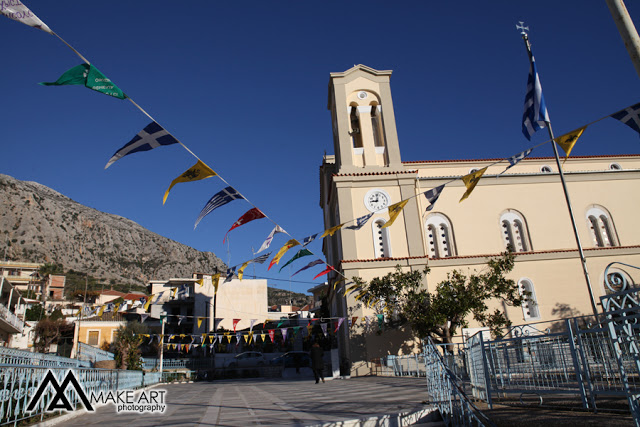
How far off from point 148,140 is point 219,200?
246cm

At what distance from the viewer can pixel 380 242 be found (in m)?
21.6

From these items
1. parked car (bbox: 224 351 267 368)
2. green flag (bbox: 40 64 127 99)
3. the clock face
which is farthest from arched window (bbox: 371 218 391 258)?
green flag (bbox: 40 64 127 99)

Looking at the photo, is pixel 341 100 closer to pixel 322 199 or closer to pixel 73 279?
pixel 322 199

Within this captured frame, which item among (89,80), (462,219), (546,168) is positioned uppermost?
(546,168)

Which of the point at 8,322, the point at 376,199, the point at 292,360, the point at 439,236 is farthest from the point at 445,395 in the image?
the point at 8,322

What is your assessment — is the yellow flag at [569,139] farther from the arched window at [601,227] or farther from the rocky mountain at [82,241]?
the rocky mountain at [82,241]

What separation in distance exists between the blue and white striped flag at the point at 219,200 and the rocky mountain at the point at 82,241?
90.6 m

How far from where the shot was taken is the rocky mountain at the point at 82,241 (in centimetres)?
9100

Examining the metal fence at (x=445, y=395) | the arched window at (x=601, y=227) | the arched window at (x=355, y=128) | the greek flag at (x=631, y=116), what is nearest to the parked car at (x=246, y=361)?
the arched window at (x=355, y=128)

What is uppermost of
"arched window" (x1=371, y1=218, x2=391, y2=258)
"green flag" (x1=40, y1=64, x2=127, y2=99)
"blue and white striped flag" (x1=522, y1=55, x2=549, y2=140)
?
"blue and white striped flag" (x1=522, y1=55, x2=549, y2=140)

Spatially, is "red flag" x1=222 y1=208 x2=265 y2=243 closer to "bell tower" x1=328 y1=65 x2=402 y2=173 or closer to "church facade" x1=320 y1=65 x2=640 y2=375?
"church facade" x1=320 y1=65 x2=640 y2=375

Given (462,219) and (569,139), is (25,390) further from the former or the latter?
(462,219)

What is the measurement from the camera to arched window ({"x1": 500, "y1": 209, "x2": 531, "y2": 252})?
22.7 m

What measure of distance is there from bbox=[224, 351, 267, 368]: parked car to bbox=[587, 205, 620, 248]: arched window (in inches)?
897
